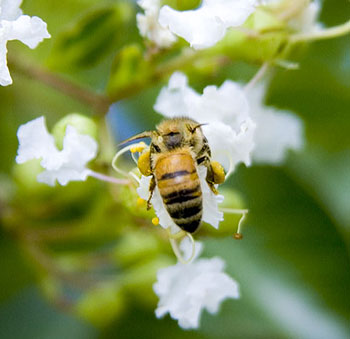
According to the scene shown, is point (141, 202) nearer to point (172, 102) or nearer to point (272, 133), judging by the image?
point (172, 102)

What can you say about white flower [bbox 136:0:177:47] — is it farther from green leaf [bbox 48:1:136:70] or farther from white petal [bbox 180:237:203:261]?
white petal [bbox 180:237:203:261]

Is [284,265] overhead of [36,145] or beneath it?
beneath

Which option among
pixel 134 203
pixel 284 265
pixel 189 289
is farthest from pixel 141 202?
pixel 284 265

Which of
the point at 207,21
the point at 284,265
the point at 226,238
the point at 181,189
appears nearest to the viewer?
the point at 181,189

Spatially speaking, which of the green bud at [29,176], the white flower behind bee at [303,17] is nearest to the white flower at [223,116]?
the white flower behind bee at [303,17]

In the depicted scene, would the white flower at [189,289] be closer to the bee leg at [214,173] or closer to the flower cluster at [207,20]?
the bee leg at [214,173]

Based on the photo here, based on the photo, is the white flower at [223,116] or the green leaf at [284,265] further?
the green leaf at [284,265]
